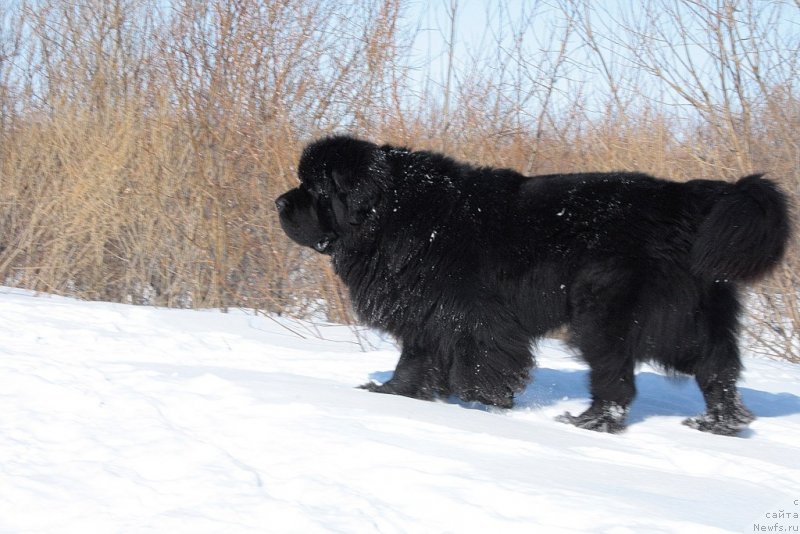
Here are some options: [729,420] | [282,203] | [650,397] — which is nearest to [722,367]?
[729,420]

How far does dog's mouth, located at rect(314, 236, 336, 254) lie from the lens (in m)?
4.59

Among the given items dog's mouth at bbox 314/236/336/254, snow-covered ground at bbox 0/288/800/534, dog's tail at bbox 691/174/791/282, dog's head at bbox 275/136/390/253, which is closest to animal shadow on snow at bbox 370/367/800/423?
snow-covered ground at bbox 0/288/800/534

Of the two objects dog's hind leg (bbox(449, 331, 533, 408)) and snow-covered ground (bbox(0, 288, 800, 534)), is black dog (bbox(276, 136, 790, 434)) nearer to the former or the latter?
dog's hind leg (bbox(449, 331, 533, 408))

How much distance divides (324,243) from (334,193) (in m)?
0.30

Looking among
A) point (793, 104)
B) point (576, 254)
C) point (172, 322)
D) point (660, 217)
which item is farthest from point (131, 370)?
point (793, 104)

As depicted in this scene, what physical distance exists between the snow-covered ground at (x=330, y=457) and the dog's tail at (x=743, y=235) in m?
0.72

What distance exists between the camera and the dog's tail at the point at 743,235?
3.72 meters

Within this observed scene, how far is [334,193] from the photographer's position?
179 inches

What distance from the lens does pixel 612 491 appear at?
2713 mm

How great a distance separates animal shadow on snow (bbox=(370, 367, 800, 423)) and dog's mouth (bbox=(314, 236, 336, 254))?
0.86m

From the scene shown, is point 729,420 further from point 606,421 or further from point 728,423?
point 606,421

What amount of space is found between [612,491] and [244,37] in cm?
568

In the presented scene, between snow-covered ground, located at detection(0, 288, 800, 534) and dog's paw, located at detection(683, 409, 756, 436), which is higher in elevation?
dog's paw, located at detection(683, 409, 756, 436)

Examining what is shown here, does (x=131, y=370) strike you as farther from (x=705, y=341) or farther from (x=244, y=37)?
(x=244, y=37)
